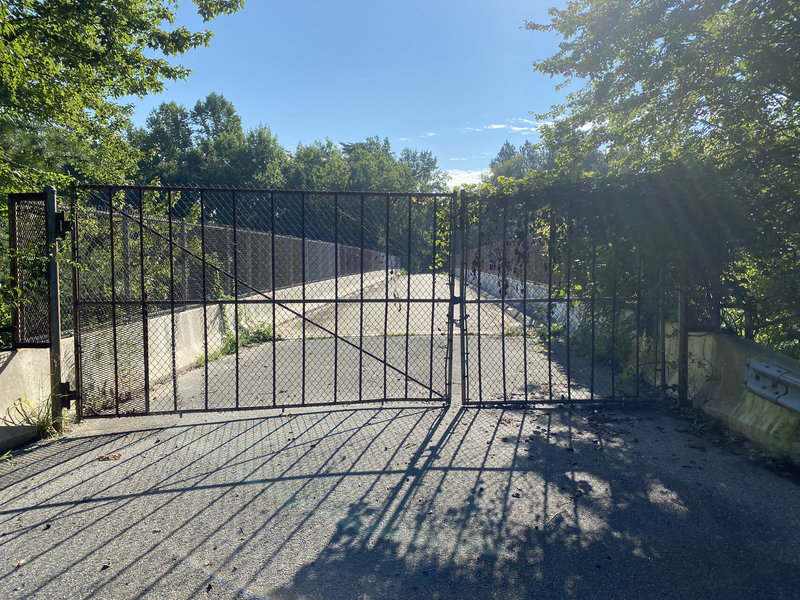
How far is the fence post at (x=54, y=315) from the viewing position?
535cm

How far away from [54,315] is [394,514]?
13.8 feet


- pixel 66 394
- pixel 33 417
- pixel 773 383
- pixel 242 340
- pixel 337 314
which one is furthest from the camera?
pixel 242 340

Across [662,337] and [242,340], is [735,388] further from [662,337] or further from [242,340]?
[242,340]

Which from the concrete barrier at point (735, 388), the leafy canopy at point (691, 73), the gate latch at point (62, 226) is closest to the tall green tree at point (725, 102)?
the leafy canopy at point (691, 73)

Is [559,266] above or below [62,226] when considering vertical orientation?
below

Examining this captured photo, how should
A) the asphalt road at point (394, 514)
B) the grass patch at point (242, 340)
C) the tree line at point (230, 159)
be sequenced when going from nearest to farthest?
the asphalt road at point (394, 514)
the grass patch at point (242, 340)
the tree line at point (230, 159)

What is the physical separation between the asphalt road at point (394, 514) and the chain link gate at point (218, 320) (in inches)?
36.2

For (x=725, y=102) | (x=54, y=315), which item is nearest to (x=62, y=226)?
(x=54, y=315)

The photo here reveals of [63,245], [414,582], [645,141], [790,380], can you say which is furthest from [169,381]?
[645,141]

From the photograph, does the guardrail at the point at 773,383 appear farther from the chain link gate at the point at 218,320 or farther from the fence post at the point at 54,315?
the fence post at the point at 54,315

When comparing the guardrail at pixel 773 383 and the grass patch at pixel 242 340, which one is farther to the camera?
the grass patch at pixel 242 340

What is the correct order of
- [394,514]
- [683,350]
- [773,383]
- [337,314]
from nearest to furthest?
[394,514]
[773,383]
[683,350]
[337,314]

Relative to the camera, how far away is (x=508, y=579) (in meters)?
3.09

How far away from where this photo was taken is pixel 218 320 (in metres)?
10.7
